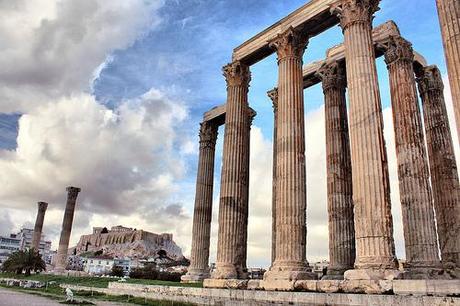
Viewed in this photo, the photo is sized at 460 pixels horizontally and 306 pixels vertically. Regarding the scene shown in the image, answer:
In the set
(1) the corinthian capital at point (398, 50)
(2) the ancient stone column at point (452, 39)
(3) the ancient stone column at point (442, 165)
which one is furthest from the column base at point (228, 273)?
(1) the corinthian capital at point (398, 50)

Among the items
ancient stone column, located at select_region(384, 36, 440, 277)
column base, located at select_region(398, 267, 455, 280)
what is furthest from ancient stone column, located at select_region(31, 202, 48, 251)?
column base, located at select_region(398, 267, 455, 280)

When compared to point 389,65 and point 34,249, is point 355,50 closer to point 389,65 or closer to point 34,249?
point 389,65

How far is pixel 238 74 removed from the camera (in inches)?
968

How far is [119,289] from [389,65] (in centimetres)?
2164

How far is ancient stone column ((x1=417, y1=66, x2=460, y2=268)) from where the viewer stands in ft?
66.4

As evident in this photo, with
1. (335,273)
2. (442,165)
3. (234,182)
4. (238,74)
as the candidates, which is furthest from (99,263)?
(442,165)

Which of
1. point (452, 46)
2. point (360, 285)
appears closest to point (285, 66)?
point (452, 46)

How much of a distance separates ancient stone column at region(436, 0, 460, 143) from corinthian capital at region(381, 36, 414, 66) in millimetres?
8316

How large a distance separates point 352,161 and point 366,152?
71 centimetres

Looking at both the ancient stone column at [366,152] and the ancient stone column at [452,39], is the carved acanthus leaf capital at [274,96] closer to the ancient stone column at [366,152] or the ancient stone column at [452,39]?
the ancient stone column at [366,152]

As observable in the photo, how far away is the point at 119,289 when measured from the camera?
81.3 feet

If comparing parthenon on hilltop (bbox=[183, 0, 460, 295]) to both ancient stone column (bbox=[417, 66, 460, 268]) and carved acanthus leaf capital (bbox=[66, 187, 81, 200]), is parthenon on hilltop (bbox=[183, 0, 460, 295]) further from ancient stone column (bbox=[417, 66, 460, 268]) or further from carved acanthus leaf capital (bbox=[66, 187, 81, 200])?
carved acanthus leaf capital (bbox=[66, 187, 81, 200])

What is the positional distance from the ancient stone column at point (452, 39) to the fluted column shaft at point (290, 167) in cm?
787

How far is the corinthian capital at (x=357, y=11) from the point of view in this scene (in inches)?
701
